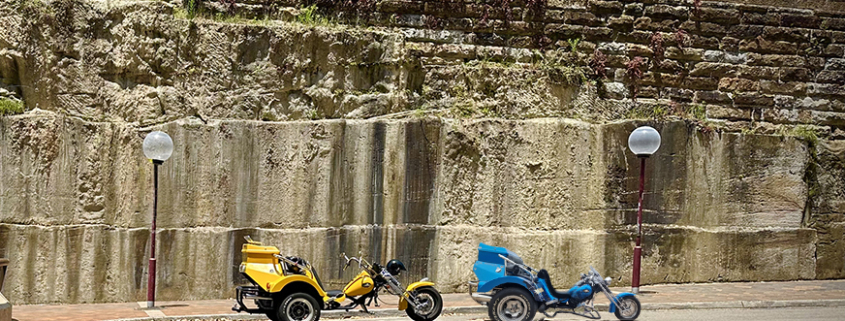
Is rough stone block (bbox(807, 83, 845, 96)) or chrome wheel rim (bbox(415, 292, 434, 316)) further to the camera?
rough stone block (bbox(807, 83, 845, 96))

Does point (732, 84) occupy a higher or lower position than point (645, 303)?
higher

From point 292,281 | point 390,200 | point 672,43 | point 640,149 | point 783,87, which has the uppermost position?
point 672,43

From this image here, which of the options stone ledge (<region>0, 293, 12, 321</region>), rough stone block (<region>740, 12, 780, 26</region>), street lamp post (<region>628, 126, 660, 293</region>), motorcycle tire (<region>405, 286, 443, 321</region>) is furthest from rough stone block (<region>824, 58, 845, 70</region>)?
stone ledge (<region>0, 293, 12, 321</region>)

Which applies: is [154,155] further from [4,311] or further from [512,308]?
[512,308]

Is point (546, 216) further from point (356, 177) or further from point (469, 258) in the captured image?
point (356, 177)

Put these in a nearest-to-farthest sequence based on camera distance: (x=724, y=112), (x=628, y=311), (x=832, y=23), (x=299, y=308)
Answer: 1. (x=299, y=308)
2. (x=628, y=311)
3. (x=724, y=112)
4. (x=832, y=23)

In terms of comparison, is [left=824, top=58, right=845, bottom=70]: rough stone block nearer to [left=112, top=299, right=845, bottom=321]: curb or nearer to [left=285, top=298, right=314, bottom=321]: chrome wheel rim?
[left=112, top=299, right=845, bottom=321]: curb

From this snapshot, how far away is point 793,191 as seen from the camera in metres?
13.9

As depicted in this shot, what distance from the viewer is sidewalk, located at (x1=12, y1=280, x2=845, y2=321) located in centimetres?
1041

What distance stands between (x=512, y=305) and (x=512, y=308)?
3cm

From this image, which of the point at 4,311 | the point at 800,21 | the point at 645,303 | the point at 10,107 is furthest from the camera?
the point at 800,21

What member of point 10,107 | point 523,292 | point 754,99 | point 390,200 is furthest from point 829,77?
point 10,107

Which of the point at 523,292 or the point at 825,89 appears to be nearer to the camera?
the point at 523,292

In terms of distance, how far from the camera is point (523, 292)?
30.4 feet
